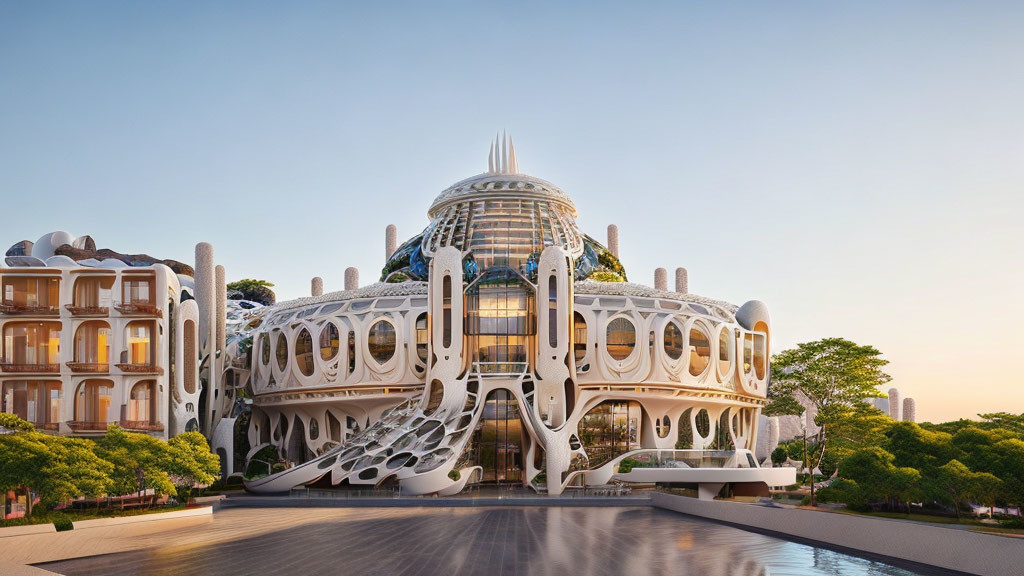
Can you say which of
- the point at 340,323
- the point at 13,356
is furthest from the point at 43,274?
the point at 340,323

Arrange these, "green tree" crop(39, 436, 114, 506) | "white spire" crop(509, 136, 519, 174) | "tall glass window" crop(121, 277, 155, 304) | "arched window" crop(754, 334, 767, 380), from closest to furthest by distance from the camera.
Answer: "green tree" crop(39, 436, 114, 506) < "tall glass window" crop(121, 277, 155, 304) < "arched window" crop(754, 334, 767, 380) < "white spire" crop(509, 136, 519, 174)

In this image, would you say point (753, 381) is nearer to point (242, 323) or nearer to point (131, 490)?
point (242, 323)

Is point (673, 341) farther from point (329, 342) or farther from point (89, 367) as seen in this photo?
point (89, 367)

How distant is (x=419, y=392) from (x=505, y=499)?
16702mm

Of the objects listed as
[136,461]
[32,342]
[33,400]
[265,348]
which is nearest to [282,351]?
[265,348]

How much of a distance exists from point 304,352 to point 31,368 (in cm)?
1968

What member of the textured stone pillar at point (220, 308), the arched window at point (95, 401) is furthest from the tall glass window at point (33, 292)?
the textured stone pillar at point (220, 308)

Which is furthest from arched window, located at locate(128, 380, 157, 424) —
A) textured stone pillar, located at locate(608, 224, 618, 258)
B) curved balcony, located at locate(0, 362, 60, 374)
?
textured stone pillar, located at locate(608, 224, 618, 258)

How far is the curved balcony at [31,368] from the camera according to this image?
157 ft

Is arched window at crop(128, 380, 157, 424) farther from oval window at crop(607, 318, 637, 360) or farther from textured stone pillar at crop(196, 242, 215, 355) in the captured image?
oval window at crop(607, 318, 637, 360)

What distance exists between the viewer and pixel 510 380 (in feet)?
186

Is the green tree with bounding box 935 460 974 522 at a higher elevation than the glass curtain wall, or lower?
higher

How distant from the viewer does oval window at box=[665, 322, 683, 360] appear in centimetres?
6166

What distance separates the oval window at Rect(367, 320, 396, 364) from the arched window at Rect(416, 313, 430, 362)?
1.72 meters
